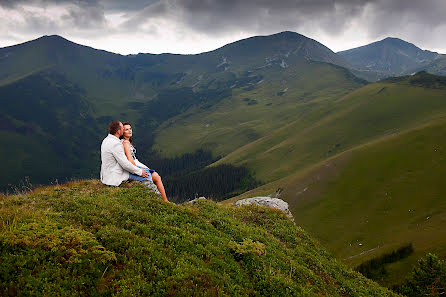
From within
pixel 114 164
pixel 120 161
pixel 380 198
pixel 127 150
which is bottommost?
pixel 380 198

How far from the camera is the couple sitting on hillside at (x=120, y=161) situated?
14.9 m

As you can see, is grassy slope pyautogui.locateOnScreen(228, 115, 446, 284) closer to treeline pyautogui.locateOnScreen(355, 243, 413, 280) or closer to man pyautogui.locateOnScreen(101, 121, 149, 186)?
treeline pyautogui.locateOnScreen(355, 243, 413, 280)

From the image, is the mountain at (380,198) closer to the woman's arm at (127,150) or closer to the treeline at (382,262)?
the treeline at (382,262)

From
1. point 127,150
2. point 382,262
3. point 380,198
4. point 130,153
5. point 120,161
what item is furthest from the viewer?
point 380,198

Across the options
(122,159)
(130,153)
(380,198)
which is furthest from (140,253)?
(380,198)

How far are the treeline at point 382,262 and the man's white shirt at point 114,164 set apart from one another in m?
54.0

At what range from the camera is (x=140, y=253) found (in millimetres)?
9133

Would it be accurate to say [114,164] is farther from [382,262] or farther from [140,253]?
[382,262]

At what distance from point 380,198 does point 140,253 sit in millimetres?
100803

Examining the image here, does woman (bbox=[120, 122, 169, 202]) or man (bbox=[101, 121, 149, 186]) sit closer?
man (bbox=[101, 121, 149, 186])

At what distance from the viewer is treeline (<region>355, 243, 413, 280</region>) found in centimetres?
5091

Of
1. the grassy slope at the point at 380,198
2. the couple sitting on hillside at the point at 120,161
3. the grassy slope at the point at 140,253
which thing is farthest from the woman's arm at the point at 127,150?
the grassy slope at the point at 380,198

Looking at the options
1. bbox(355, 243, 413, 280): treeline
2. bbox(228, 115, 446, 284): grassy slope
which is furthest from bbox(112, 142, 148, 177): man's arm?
bbox(355, 243, 413, 280): treeline

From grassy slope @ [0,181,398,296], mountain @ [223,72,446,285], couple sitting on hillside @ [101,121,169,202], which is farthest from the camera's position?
mountain @ [223,72,446,285]
